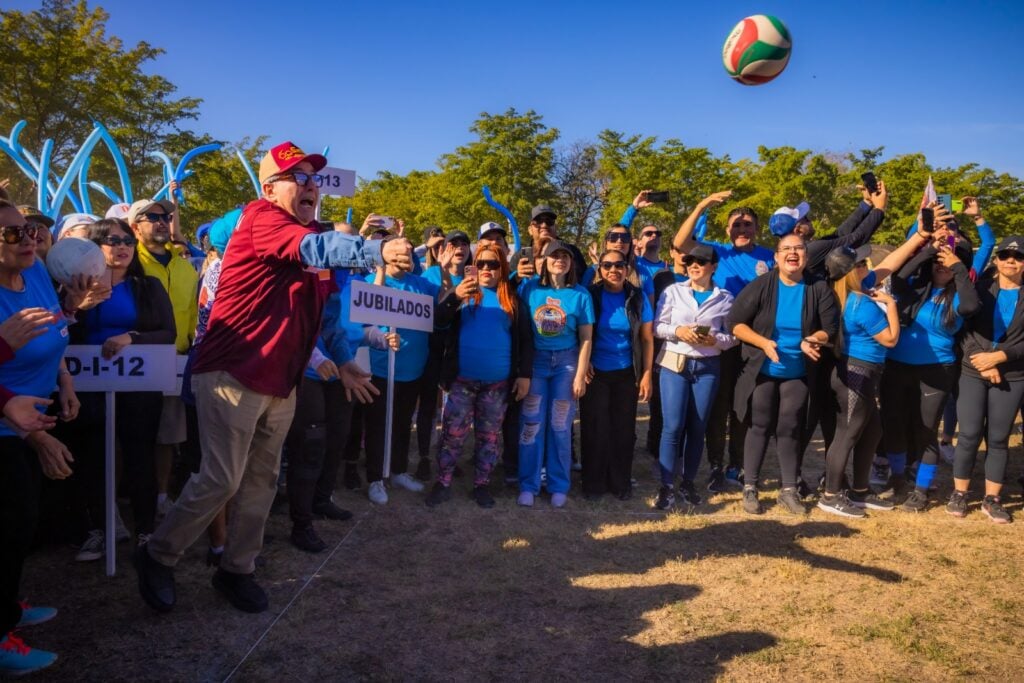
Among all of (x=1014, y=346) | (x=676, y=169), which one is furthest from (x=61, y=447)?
(x=676, y=169)

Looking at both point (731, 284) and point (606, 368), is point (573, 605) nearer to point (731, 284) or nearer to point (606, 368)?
point (606, 368)

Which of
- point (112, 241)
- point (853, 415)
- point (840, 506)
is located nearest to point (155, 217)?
point (112, 241)

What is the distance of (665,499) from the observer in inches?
217

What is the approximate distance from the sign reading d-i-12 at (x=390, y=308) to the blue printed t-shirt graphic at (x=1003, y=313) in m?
4.73

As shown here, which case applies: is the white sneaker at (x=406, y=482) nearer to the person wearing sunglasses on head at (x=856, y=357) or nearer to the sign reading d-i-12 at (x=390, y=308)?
the sign reading d-i-12 at (x=390, y=308)

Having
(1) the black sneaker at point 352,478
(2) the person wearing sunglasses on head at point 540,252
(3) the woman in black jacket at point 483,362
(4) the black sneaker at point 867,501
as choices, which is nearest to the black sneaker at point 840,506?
(4) the black sneaker at point 867,501

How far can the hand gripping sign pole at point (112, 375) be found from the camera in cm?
374

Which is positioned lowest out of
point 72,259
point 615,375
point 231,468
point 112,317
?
point 231,468

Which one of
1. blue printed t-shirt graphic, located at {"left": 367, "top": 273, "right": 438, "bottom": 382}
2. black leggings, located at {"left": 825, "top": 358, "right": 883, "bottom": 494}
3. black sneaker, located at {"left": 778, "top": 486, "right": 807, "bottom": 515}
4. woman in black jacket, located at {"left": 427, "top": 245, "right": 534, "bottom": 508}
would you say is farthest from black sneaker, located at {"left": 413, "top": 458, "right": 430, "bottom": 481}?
black leggings, located at {"left": 825, "top": 358, "right": 883, "bottom": 494}

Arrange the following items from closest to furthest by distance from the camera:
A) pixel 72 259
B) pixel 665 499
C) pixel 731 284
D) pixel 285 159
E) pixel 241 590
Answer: pixel 285 159
pixel 72 259
pixel 241 590
pixel 665 499
pixel 731 284

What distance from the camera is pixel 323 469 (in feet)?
16.3

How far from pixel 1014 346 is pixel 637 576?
3.78m

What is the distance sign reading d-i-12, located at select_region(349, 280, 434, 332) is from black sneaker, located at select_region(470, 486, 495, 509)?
1.41 meters

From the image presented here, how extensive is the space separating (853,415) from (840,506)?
2.54 feet
